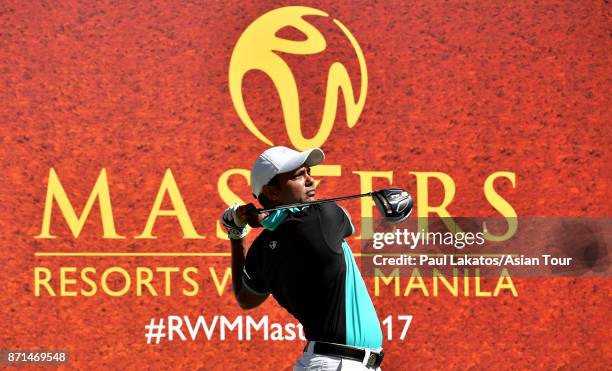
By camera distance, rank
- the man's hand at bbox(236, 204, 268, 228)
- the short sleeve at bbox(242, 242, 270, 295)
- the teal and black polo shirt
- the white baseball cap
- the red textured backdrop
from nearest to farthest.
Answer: the teal and black polo shirt, the white baseball cap, the man's hand at bbox(236, 204, 268, 228), the short sleeve at bbox(242, 242, 270, 295), the red textured backdrop

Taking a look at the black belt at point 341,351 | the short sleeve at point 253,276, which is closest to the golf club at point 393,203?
the short sleeve at point 253,276

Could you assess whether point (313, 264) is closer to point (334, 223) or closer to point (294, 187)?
point (334, 223)

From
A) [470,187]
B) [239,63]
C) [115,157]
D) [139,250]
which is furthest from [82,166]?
[470,187]

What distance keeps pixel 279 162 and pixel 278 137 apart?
5.67ft

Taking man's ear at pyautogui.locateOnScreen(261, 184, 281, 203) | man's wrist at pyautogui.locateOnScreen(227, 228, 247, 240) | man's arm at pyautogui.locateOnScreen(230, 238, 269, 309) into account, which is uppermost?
man's ear at pyautogui.locateOnScreen(261, 184, 281, 203)

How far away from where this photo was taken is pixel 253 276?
4.21m

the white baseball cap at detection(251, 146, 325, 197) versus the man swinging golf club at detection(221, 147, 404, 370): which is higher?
the white baseball cap at detection(251, 146, 325, 197)

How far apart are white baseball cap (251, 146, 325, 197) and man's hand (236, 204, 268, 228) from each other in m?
0.10

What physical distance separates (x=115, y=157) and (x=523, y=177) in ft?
7.81

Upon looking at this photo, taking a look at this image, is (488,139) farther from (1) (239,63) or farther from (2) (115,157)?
(2) (115,157)

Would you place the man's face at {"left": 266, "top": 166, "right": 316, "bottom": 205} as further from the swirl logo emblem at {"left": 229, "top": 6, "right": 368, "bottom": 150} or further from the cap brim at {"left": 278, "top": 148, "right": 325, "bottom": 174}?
the swirl logo emblem at {"left": 229, "top": 6, "right": 368, "bottom": 150}
